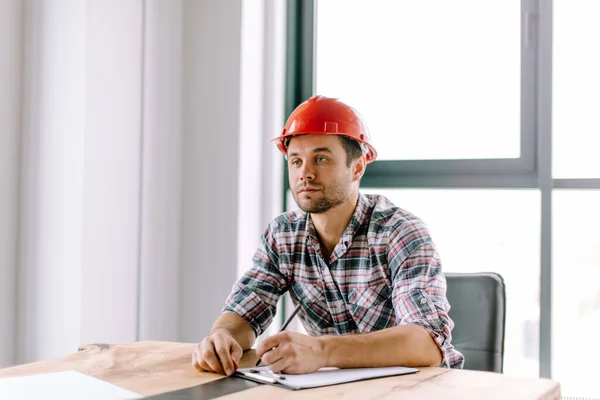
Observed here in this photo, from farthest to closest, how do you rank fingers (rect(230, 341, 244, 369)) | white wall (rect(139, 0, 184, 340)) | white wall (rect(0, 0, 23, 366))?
white wall (rect(139, 0, 184, 340)) < white wall (rect(0, 0, 23, 366)) < fingers (rect(230, 341, 244, 369))

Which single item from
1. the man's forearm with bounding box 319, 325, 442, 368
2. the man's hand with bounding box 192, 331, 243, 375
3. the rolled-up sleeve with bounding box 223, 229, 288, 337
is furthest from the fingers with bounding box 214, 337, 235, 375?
the rolled-up sleeve with bounding box 223, 229, 288, 337

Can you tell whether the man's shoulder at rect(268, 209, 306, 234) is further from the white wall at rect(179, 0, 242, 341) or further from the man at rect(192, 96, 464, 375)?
the white wall at rect(179, 0, 242, 341)

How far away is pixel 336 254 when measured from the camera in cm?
193

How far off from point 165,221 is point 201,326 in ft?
1.54

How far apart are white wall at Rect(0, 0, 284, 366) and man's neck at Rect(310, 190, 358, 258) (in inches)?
33.5

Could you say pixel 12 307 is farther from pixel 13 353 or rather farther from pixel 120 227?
pixel 120 227

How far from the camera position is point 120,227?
8.75ft

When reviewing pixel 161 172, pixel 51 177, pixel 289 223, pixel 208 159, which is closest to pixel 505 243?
pixel 289 223

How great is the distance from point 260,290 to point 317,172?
1.23 feet

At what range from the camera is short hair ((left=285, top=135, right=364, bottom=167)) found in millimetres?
1968

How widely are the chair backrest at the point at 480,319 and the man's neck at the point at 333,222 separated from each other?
1.19 feet

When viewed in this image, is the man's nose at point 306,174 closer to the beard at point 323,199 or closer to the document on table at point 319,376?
the beard at point 323,199
